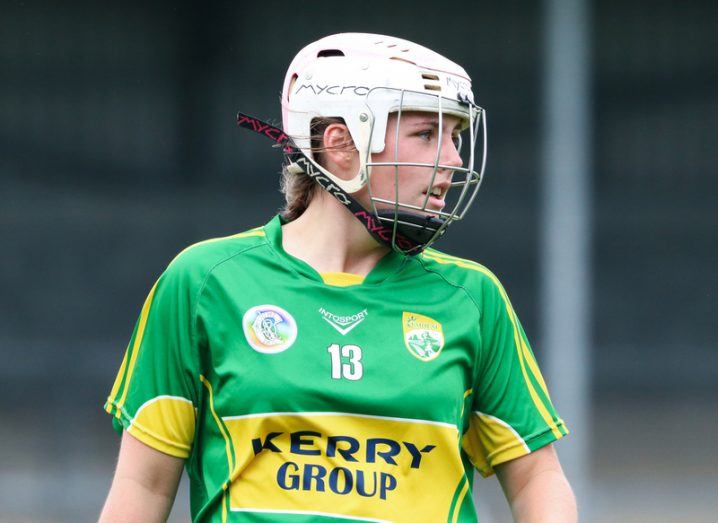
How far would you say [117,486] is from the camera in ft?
7.34

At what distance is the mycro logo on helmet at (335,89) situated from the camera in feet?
7.63

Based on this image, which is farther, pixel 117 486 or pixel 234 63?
pixel 234 63

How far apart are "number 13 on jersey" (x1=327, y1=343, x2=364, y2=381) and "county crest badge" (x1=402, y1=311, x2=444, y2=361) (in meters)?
0.10

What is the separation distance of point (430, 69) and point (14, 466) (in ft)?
16.7

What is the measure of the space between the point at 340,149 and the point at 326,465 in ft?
2.00

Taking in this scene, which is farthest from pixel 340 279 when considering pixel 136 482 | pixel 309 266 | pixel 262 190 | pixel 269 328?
pixel 262 190

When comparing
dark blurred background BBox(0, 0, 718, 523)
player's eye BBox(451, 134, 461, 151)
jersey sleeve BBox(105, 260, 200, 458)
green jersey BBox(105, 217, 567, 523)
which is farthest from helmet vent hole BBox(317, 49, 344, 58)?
dark blurred background BBox(0, 0, 718, 523)

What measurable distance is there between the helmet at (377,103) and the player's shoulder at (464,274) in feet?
0.26

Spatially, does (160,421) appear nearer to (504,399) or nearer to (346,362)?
(346,362)

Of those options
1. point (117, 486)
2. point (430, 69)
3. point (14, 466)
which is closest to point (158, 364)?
point (117, 486)

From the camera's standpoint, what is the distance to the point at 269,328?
2.23m

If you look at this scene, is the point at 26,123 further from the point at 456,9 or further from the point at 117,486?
the point at 117,486

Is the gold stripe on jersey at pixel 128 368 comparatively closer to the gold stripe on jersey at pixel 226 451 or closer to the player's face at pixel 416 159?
the gold stripe on jersey at pixel 226 451

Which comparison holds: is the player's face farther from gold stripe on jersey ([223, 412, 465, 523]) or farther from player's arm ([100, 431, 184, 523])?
player's arm ([100, 431, 184, 523])
